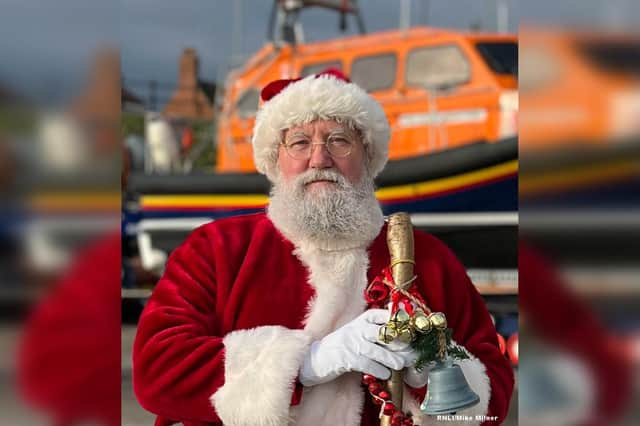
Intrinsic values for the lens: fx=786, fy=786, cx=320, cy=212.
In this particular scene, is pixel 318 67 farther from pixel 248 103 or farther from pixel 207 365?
pixel 207 365

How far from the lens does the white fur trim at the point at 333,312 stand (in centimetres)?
158

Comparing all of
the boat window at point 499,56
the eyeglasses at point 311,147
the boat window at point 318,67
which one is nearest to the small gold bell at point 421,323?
the eyeglasses at point 311,147

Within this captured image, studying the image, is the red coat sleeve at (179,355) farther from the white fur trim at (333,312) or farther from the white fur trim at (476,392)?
the white fur trim at (476,392)

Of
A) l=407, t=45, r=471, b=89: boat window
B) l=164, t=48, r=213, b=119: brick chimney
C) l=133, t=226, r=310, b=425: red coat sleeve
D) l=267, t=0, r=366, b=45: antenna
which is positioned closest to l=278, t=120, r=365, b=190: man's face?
l=133, t=226, r=310, b=425: red coat sleeve

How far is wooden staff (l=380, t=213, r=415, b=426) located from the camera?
1520mm

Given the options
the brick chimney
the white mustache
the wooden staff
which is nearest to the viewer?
the wooden staff

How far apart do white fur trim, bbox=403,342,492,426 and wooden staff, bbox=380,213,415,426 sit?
76 mm

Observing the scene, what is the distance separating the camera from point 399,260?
156cm

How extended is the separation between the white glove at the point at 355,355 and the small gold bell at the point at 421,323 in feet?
0.20

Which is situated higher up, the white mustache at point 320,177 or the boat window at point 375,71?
the boat window at point 375,71

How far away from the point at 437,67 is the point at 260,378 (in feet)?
9.92

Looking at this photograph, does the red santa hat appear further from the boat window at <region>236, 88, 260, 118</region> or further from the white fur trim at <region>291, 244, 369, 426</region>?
the boat window at <region>236, 88, 260, 118</region>

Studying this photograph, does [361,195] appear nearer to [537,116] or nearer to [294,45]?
[537,116]

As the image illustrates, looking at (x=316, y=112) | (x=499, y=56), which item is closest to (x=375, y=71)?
(x=499, y=56)
